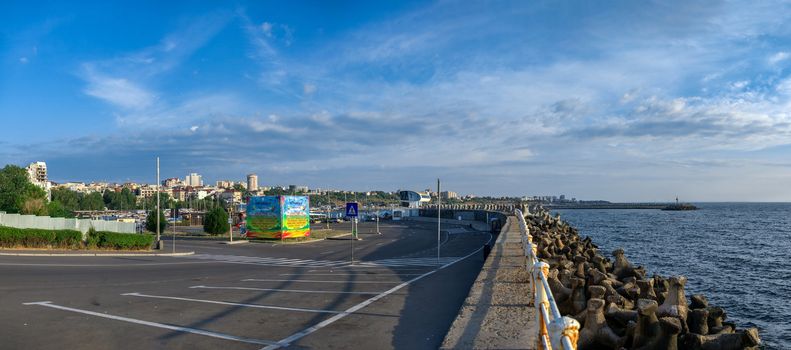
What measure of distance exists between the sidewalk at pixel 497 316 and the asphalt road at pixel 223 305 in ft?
2.53

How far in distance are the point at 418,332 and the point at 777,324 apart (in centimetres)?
1560

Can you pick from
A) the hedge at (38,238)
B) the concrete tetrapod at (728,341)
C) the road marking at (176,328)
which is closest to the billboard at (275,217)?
the hedge at (38,238)

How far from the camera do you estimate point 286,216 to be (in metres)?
42.0

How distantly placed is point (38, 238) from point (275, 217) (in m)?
17.2

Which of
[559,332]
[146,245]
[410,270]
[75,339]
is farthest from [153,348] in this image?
[146,245]

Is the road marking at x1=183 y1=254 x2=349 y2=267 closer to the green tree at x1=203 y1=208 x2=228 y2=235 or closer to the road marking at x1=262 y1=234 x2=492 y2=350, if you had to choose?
the road marking at x1=262 y1=234 x2=492 y2=350

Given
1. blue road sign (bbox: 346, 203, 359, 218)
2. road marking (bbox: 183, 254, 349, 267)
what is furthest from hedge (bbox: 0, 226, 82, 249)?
blue road sign (bbox: 346, 203, 359, 218)

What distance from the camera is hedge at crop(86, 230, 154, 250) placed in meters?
29.5

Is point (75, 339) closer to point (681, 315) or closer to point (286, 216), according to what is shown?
point (681, 315)

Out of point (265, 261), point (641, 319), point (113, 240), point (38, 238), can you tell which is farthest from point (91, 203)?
point (641, 319)

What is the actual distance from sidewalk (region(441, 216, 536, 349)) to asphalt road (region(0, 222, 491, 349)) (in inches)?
30.4

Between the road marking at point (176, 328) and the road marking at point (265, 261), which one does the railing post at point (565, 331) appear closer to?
the road marking at point (176, 328)

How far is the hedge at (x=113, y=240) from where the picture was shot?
96.7ft

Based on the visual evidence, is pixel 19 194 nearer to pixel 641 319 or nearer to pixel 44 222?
pixel 44 222
